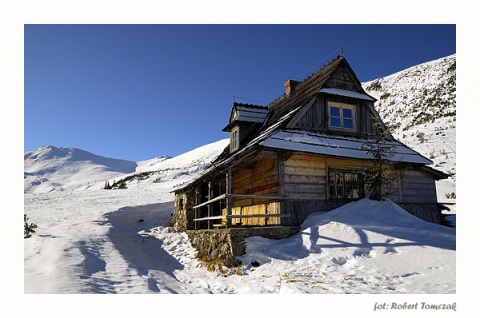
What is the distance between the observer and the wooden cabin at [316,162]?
40.2 ft

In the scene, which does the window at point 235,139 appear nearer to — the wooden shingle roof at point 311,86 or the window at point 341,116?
the wooden shingle roof at point 311,86

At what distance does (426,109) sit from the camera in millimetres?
Result: 44875

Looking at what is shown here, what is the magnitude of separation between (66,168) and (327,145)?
11166 cm

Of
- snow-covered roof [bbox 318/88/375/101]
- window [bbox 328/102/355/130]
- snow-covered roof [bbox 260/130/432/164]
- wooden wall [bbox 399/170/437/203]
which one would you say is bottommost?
wooden wall [bbox 399/170/437/203]

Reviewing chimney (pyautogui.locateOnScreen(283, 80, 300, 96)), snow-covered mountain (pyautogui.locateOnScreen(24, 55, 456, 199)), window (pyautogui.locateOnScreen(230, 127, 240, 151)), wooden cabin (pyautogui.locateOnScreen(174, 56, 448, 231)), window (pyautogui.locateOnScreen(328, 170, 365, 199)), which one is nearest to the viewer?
wooden cabin (pyautogui.locateOnScreen(174, 56, 448, 231))

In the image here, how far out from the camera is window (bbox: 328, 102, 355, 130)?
14.8 metres

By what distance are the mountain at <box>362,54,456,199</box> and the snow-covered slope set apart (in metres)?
64.7

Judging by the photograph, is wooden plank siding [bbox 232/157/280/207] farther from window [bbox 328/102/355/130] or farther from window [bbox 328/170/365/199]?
window [bbox 328/102/355/130]

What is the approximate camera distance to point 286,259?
31.6 feet

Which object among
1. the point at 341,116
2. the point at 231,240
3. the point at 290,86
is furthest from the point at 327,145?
the point at 290,86

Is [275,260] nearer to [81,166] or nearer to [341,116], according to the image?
[341,116]

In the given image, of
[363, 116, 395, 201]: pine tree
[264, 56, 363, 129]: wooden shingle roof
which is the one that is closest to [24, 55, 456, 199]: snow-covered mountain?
[363, 116, 395, 201]: pine tree
